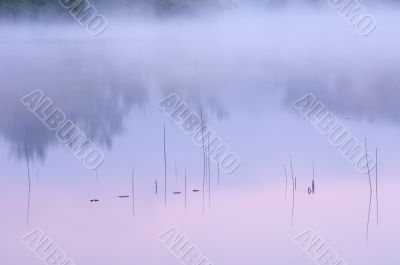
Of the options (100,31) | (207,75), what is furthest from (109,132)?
(100,31)

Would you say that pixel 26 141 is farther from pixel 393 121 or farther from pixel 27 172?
pixel 393 121

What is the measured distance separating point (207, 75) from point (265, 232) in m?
7.45

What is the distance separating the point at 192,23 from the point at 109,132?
13951 mm

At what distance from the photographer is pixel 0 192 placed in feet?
18.2

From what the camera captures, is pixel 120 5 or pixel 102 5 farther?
pixel 120 5

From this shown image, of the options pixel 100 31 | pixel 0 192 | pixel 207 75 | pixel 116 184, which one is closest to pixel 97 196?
pixel 116 184

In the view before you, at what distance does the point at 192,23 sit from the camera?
21312mm

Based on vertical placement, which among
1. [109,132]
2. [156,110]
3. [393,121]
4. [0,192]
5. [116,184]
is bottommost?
[0,192]

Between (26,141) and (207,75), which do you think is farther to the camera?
(207,75)

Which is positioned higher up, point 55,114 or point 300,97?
Answer: point 300,97

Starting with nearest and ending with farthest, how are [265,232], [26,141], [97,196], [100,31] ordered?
[265,232]
[97,196]
[26,141]
[100,31]

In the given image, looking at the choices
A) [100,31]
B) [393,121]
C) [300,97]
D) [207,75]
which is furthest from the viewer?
[100,31]

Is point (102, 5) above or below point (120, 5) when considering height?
below

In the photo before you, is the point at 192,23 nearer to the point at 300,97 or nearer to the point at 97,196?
the point at 300,97
